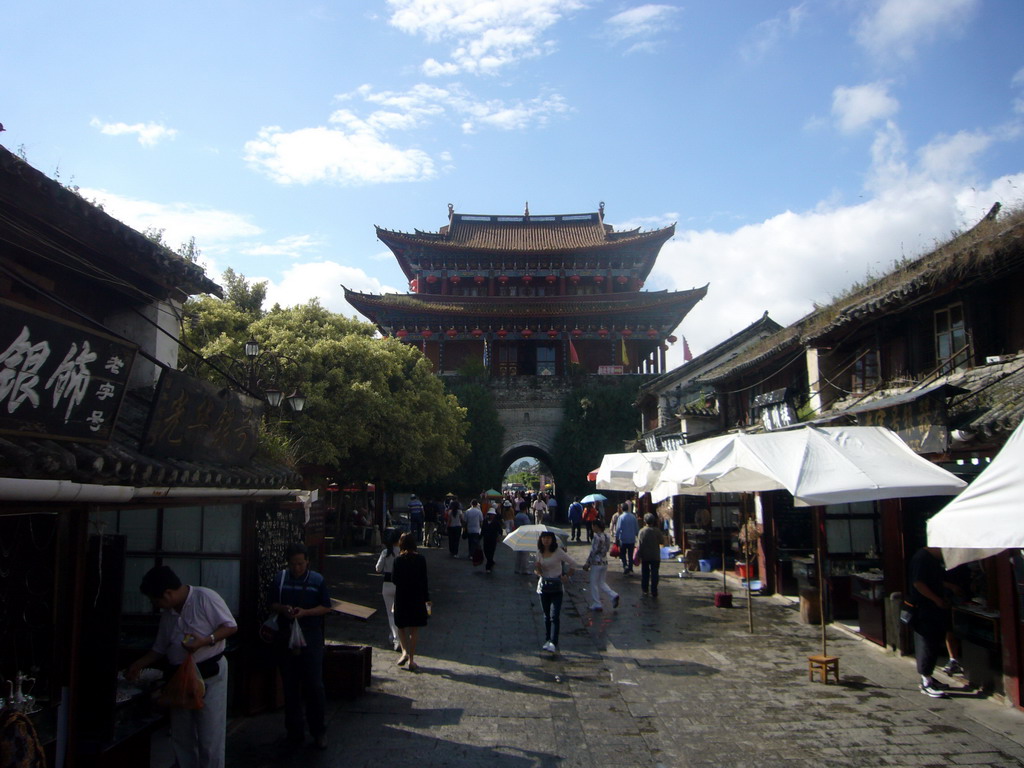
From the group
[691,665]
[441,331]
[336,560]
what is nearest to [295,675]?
[691,665]

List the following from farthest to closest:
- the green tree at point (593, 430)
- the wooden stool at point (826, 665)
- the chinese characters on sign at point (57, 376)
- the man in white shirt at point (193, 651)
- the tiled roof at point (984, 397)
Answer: the green tree at point (593, 430) → the wooden stool at point (826, 665) → the tiled roof at point (984, 397) → the man in white shirt at point (193, 651) → the chinese characters on sign at point (57, 376)

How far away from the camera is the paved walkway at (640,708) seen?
5.48 meters

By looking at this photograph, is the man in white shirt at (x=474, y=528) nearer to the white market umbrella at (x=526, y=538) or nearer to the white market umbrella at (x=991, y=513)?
the white market umbrella at (x=526, y=538)

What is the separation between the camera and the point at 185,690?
454 centimetres

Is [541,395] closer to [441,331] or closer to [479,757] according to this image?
[441,331]

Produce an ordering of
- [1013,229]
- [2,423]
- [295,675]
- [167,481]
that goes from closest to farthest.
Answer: [2,423], [167,481], [295,675], [1013,229]

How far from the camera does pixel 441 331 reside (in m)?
34.3

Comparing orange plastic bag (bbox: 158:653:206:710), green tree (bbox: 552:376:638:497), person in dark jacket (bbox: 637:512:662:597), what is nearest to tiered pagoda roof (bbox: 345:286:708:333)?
green tree (bbox: 552:376:638:497)

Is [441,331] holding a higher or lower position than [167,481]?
higher

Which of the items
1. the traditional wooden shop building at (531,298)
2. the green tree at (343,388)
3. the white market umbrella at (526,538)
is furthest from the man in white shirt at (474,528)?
the traditional wooden shop building at (531,298)

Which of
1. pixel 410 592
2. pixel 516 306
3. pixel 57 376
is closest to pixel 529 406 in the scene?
pixel 516 306

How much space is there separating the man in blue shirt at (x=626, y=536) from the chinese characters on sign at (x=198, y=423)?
8.99 m

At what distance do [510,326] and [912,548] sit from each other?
26778 mm

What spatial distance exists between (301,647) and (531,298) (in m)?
29.6
